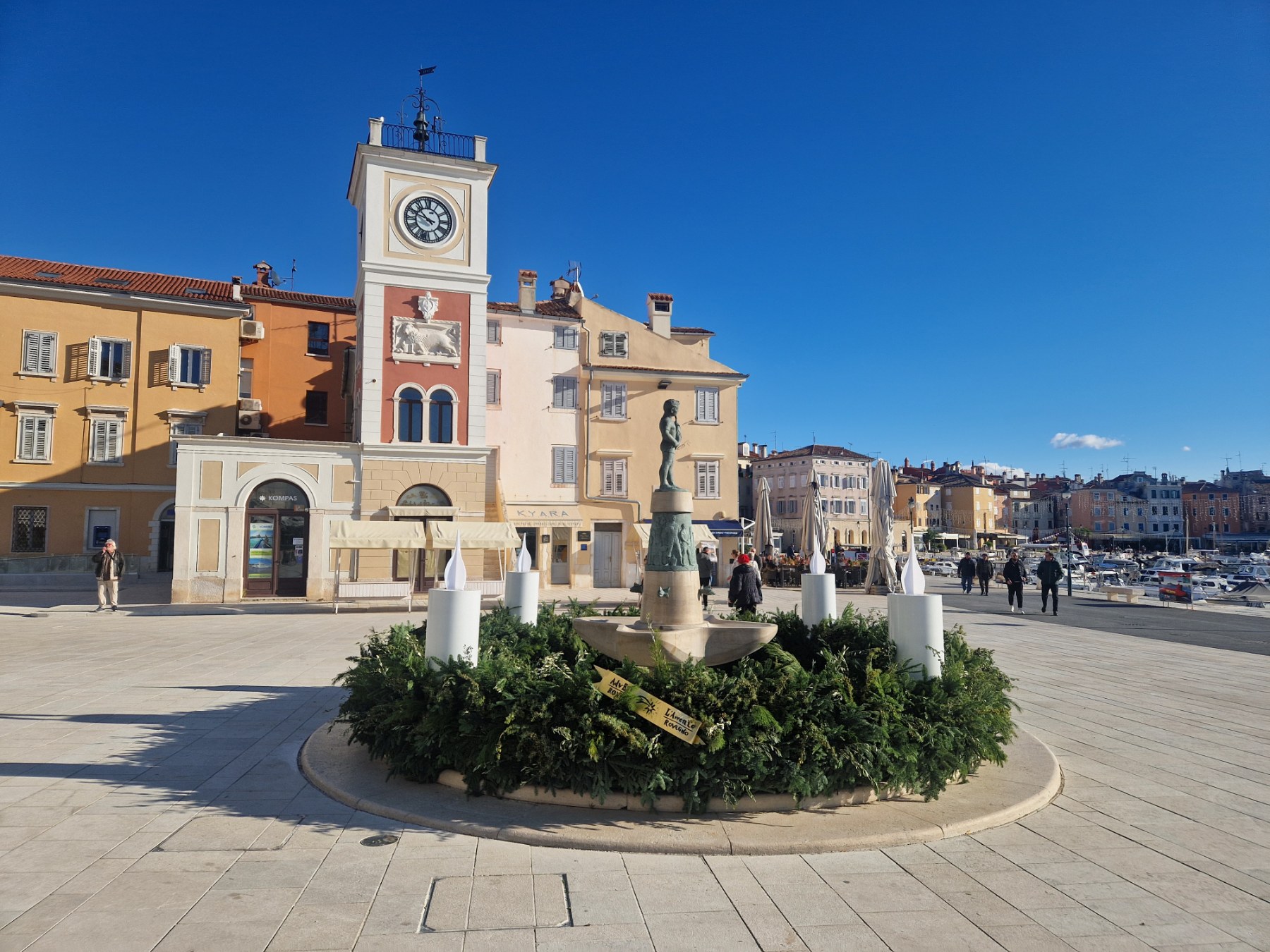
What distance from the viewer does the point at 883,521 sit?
84.1 feet

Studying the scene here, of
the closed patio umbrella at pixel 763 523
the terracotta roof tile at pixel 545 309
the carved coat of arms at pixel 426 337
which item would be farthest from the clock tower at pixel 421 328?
the closed patio umbrella at pixel 763 523

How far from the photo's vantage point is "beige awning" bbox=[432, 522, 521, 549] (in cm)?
2233

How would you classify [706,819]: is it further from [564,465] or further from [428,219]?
[564,465]

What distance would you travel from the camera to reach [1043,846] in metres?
5.14

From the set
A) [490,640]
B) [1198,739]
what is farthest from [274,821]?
[1198,739]

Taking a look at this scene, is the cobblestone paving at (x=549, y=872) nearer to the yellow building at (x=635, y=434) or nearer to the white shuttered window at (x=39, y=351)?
the yellow building at (x=635, y=434)

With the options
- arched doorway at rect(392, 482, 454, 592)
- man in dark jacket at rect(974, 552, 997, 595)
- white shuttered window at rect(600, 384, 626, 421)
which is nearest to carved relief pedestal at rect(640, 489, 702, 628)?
arched doorway at rect(392, 482, 454, 592)

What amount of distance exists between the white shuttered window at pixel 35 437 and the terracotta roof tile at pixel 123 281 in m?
5.13

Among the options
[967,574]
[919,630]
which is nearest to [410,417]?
[919,630]

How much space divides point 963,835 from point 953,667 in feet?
4.89

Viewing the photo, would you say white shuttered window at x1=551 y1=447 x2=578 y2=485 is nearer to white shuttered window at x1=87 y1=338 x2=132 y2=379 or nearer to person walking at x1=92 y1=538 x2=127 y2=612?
person walking at x1=92 y1=538 x2=127 y2=612

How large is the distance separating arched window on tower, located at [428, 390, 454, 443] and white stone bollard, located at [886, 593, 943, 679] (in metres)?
20.8

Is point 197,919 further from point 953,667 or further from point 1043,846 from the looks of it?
point 953,667

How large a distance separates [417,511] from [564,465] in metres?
8.76
